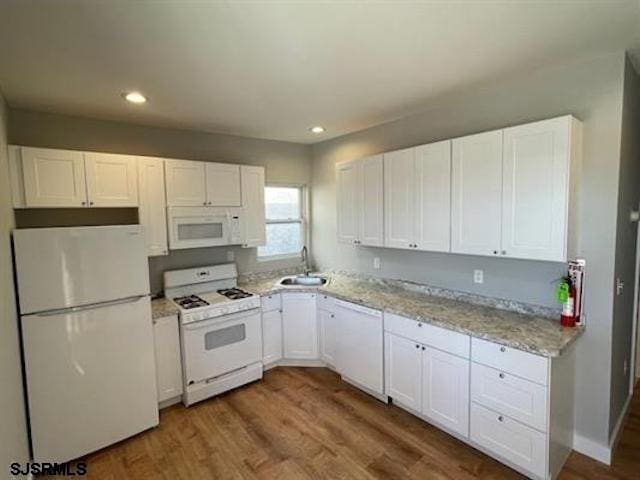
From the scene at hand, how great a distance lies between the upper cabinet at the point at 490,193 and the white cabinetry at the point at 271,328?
1.38 m

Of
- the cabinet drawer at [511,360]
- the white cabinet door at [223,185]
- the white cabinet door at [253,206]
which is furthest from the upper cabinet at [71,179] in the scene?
the cabinet drawer at [511,360]

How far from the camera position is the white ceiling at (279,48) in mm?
1556

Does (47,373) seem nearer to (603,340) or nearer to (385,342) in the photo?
(385,342)

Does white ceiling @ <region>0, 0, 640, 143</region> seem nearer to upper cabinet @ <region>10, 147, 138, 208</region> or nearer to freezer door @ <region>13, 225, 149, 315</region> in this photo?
upper cabinet @ <region>10, 147, 138, 208</region>

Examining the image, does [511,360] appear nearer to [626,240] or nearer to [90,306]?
[626,240]

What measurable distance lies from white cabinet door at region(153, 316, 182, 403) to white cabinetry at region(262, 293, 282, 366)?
892mm

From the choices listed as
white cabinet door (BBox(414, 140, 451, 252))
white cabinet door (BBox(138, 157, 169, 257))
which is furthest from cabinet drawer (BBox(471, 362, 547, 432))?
white cabinet door (BBox(138, 157, 169, 257))

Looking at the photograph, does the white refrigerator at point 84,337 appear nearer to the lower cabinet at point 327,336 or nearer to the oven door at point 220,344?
the oven door at point 220,344

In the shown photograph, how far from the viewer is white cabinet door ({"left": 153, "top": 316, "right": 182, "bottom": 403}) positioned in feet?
9.62

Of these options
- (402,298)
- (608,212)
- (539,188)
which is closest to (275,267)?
(402,298)

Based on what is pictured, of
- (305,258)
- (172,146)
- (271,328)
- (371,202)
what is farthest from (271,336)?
(172,146)

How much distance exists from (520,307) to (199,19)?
110 inches

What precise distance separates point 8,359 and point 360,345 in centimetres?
254

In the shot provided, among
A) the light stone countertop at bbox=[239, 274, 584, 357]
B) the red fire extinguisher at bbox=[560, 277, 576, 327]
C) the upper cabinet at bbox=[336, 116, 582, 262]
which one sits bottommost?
the light stone countertop at bbox=[239, 274, 584, 357]
